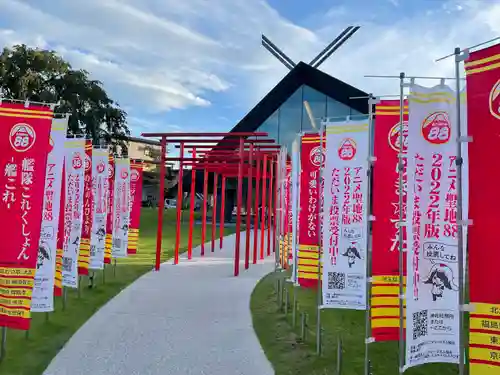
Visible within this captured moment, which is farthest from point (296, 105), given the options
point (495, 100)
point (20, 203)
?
point (495, 100)

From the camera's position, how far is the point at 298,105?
76.0 feet

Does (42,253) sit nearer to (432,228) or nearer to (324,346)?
(324,346)

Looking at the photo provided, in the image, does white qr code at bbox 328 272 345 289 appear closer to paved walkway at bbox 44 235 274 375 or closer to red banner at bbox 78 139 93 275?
paved walkway at bbox 44 235 274 375

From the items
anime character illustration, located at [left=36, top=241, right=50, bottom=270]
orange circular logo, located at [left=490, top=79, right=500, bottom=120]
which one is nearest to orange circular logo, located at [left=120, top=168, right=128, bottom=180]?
anime character illustration, located at [left=36, top=241, right=50, bottom=270]

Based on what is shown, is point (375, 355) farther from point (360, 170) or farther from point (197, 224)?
point (197, 224)

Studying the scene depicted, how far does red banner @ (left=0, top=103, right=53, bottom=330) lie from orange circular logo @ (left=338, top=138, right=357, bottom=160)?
127 inches

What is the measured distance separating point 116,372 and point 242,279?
616 centimetres

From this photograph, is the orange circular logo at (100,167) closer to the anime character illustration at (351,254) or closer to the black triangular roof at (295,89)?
the anime character illustration at (351,254)

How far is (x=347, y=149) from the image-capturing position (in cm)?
556

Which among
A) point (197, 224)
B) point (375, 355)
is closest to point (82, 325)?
point (375, 355)

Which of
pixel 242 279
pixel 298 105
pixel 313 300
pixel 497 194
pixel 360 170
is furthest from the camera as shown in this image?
pixel 298 105

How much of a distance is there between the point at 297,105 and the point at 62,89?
1201 centimetres

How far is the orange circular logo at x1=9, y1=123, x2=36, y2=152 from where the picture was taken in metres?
5.08

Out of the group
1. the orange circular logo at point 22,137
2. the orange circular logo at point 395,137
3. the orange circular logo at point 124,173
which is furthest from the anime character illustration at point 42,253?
the orange circular logo at point 124,173
